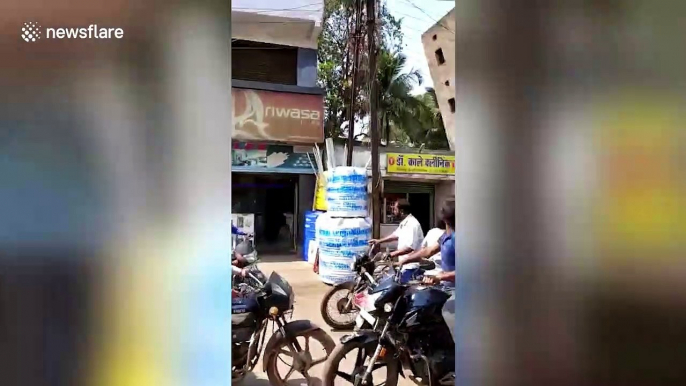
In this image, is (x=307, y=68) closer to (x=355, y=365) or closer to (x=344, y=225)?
(x=344, y=225)

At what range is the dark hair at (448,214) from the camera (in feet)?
8.86

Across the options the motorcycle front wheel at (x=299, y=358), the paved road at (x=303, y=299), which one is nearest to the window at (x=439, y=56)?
the paved road at (x=303, y=299)

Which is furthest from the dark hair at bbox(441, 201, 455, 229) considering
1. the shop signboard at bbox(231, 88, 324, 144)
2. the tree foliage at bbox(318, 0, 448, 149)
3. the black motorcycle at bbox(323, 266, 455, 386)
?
the shop signboard at bbox(231, 88, 324, 144)

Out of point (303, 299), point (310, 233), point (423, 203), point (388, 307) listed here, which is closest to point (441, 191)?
point (423, 203)

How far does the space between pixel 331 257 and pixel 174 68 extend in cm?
490

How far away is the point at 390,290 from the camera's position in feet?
8.05

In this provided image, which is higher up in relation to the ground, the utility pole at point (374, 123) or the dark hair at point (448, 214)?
the utility pole at point (374, 123)

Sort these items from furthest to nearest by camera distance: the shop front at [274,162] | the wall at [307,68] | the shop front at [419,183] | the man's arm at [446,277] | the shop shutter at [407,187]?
the shop shutter at [407,187]
the shop front at [419,183]
the wall at [307,68]
the shop front at [274,162]
the man's arm at [446,277]

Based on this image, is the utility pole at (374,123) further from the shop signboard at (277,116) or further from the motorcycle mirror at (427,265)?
the motorcycle mirror at (427,265)

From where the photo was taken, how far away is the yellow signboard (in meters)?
8.61

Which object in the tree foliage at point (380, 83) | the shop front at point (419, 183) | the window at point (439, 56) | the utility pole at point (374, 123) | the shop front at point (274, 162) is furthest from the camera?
the shop front at point (419, 183)

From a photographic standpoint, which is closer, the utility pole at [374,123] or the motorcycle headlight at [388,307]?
the motorcycle headlight at [388,307]

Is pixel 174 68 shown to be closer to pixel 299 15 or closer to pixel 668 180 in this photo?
pixel 668 180

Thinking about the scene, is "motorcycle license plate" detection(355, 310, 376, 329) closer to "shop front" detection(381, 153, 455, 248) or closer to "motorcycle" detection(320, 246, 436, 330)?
"motorcycle" detection(320, 246, 436, 330)
